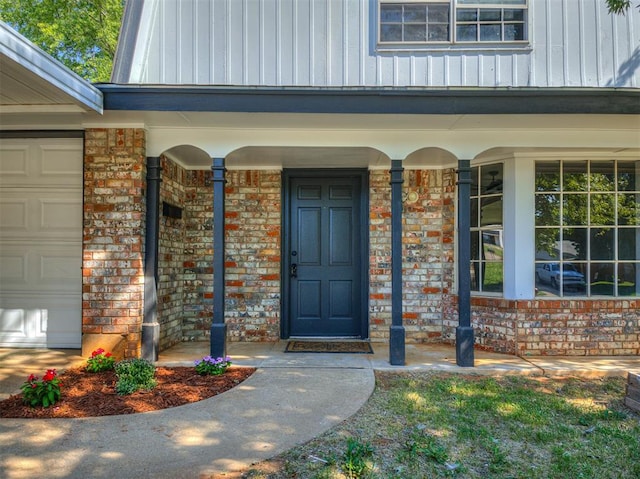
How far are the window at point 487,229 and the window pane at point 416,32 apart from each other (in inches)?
65.1

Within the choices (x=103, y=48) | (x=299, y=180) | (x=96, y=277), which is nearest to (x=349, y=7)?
(x=299, y=180)

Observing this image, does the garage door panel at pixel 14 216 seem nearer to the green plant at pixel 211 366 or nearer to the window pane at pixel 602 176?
the green plant at pixel 211 366

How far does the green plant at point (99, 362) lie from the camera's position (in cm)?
417

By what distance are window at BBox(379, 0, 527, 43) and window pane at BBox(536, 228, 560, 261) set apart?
215 centimetres

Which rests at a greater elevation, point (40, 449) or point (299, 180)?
point (299, 180)

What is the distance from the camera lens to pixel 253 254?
5.87 meters

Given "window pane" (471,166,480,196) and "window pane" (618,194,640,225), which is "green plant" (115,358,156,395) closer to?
"window pane" (471,166,480,196)

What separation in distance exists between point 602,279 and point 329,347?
324 cm

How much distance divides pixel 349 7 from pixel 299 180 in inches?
86.4

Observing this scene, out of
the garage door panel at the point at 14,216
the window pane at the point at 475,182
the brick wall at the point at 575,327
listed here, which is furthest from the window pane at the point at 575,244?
the garage door panel at the point at 14,216

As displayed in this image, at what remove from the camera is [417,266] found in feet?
18.9

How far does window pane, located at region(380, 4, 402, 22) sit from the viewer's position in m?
4.95

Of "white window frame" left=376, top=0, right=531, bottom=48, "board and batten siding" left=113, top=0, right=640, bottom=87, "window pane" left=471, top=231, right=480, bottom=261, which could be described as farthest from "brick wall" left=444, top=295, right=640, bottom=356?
"white window frame" left=376, top=0, right=531, bottom=48

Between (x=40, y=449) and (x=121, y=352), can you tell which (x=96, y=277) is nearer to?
(x=121, y=352)
